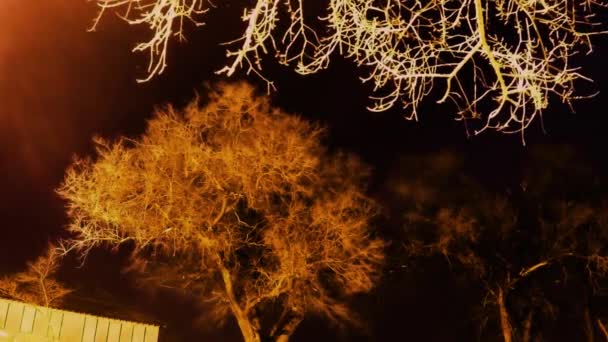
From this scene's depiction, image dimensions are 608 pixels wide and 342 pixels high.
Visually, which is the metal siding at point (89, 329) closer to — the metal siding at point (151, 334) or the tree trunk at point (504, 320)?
the metal siding at point (151, 334)

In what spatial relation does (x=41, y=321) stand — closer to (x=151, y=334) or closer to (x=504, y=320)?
(x=151, y=334)

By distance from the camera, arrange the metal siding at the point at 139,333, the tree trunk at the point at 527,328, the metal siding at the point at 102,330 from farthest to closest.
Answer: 1. the tree trunk at the point at 527,328
2. the metal siding at the point at 139,333
3. the metal siding at the point at 102,330

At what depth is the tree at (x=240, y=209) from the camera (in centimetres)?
1419

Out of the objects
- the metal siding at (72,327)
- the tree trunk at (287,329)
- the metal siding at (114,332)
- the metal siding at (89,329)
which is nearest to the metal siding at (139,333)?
the metal siding at (114,332)

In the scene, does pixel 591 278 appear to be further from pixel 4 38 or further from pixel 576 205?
pixel 4 38

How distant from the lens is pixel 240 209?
50.7 feet

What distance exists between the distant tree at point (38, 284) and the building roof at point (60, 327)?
0.89ft

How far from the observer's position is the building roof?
14562 mm

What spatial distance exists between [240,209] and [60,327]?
4.66 m

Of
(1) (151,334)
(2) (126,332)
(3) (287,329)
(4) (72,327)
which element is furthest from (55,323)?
(3) (287,329)

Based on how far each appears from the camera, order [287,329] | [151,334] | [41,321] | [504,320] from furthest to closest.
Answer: [504,320]
[151,334]
[287,329]
[41,321]

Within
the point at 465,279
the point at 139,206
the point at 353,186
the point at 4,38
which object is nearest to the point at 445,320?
the point at 465,279

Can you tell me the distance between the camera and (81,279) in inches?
800

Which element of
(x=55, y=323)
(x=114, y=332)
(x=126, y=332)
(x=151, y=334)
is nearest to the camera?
(x=55, y=323)
